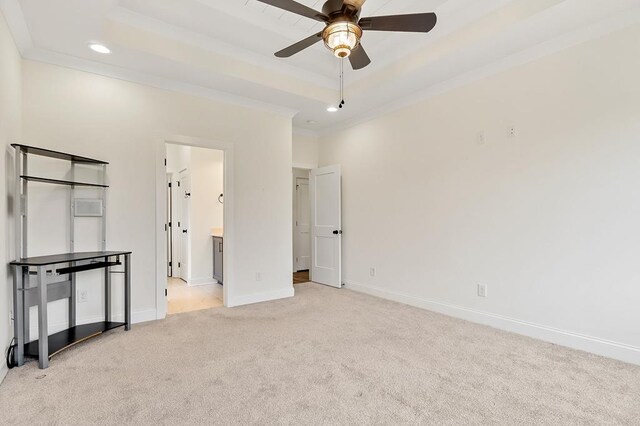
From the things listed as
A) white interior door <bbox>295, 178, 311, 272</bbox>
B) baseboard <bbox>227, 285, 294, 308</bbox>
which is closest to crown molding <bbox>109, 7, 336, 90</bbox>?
baseboard <bbox>227, 285, 294, 308</bbox>

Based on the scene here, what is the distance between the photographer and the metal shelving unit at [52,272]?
2.42 meters

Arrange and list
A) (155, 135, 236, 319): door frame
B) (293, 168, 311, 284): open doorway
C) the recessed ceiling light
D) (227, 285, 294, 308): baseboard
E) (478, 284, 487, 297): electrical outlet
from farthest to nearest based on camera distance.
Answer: (293, 168, 311, 284): open doorway
(227, 285, 294, 308): baseboard
(155, 135, 236, 319): door frame
(478, 284, 487, 297): electrical outlet
the recessed ceiling light

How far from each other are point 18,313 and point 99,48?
238cm

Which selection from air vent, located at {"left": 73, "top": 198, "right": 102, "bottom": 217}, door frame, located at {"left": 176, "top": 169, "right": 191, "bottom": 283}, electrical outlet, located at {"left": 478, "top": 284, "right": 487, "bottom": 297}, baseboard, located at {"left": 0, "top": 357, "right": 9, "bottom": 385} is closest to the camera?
baseboard, located at {"left": 0, "top": 357, "right": 9, "bottom": 385}

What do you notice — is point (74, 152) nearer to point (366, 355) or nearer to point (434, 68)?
point (366, 355)

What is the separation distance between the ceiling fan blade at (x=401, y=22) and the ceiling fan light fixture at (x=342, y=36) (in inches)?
3.5

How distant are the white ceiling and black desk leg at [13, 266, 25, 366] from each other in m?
1.98

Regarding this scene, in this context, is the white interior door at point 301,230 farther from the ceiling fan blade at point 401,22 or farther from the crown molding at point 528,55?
the ceiling fan blade at point 401,22

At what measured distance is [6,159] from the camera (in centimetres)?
245

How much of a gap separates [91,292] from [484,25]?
15.1ft

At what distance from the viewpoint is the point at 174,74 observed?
3.49 metres

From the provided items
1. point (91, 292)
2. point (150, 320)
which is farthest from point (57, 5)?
point (150, 320)

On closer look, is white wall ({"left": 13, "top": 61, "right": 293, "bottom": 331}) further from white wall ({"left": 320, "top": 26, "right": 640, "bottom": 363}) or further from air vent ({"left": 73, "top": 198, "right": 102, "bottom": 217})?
white wall ({"left": 320, "top": 26, "right": 640, "bottom": 363})

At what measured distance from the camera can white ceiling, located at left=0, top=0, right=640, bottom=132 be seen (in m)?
2.56
